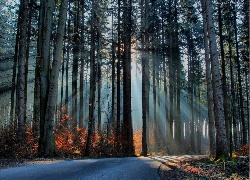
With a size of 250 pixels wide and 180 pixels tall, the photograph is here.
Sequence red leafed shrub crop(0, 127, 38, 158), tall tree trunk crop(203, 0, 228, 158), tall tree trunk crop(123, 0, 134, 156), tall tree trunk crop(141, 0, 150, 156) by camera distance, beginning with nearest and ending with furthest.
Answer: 1. red leafed shrub crop(0, 127, 38, 158)
2. tall tree trunk crop(203, 0, 228, 158)
3. tall tree trunk crop(123, 0, 134, 156)
4. tall tree trunk crop(141, 0, 150, 156)

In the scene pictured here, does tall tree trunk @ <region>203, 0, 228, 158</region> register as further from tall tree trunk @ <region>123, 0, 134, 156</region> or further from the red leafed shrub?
the red leafed shrub

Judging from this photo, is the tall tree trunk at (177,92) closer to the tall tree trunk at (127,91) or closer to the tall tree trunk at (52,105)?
the tall tree trunk at (127,91)

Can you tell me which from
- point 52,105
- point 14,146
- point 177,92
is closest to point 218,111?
point 52,105

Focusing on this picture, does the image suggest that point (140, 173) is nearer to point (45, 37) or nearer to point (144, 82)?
point (45, 37)

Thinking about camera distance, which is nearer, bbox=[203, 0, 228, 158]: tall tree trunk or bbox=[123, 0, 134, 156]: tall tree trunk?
bbox=[203, 0, 228, 158]: tall tree trunk

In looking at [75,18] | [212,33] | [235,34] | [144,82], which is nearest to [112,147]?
[144,82]

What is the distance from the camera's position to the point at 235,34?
25.3 m

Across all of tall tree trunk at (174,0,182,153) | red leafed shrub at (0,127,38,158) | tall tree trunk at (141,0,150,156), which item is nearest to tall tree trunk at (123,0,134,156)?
tall tree trunk at (141,0,150,156)

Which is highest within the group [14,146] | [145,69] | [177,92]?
[145,69]

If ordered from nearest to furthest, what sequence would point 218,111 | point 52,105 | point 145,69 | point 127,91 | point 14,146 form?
point 14,146 < point 218,111 < point 52,105 < point 127,91 < point 145,69

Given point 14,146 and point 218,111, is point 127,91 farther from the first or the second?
point 14,146

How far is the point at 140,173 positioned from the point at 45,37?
8617mm

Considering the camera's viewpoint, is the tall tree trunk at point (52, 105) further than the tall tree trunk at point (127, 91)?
No

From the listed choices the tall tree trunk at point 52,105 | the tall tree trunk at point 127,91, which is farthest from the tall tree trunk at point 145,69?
the tall tree trunk at point 52,105
